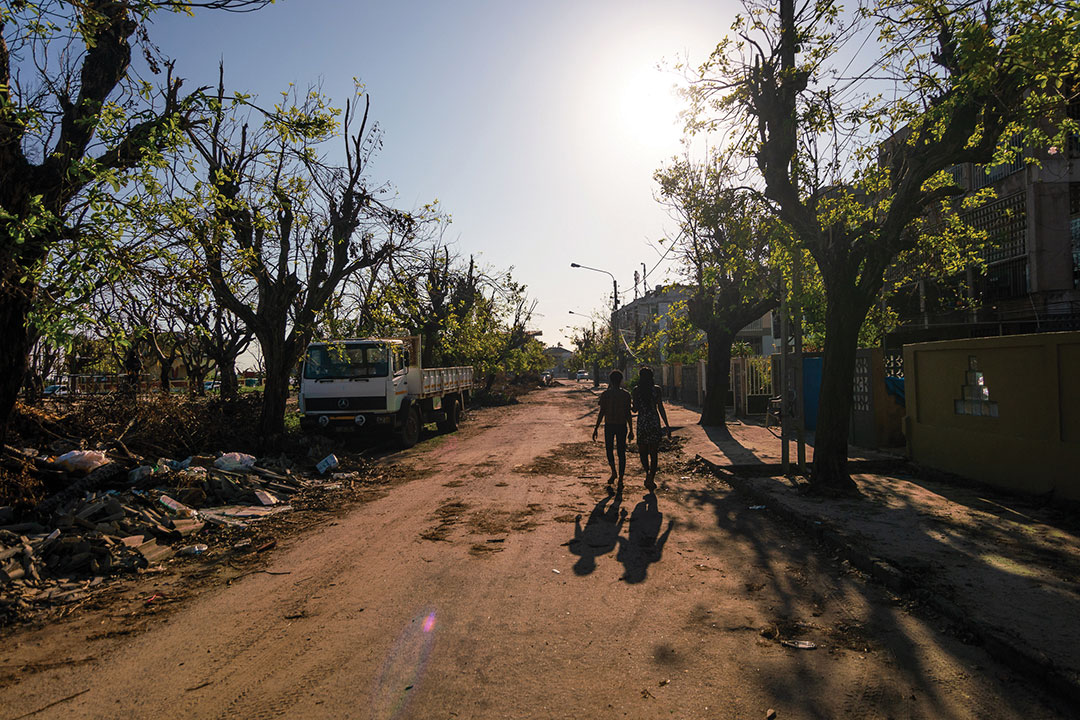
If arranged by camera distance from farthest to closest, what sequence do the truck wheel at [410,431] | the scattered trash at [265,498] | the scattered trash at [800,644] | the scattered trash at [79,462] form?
the truck wheel at [410,431]
the scattered trash at [265,498]
the scattered trash at [79,462]
the scattered trash at [800,644]

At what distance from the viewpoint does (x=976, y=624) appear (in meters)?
4.05

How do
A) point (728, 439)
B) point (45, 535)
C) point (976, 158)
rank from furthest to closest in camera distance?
point (728, 439)
point (976, 158)
point (45, 535)

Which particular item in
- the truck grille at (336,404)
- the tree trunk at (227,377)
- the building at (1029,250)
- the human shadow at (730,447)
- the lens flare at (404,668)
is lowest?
the lens flare at (404,668)

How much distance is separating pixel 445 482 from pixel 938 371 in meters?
8.25

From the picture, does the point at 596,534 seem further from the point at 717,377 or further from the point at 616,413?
the point at 717,377

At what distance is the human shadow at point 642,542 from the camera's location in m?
5.62

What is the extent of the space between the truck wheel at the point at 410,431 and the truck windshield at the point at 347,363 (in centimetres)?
153

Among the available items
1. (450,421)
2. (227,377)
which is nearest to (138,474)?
(450,421)

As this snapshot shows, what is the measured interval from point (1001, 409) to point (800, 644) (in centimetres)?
649

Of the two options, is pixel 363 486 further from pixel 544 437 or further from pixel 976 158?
pixel 976 158

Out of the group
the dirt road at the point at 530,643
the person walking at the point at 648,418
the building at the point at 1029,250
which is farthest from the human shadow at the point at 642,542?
the building at the point at 1029,250

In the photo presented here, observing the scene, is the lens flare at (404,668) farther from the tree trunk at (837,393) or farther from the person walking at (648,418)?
the tree trunk at (837,393)

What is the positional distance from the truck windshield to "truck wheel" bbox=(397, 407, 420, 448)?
5.02 feet

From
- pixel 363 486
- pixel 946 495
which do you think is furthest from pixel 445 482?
pixel 946 495
